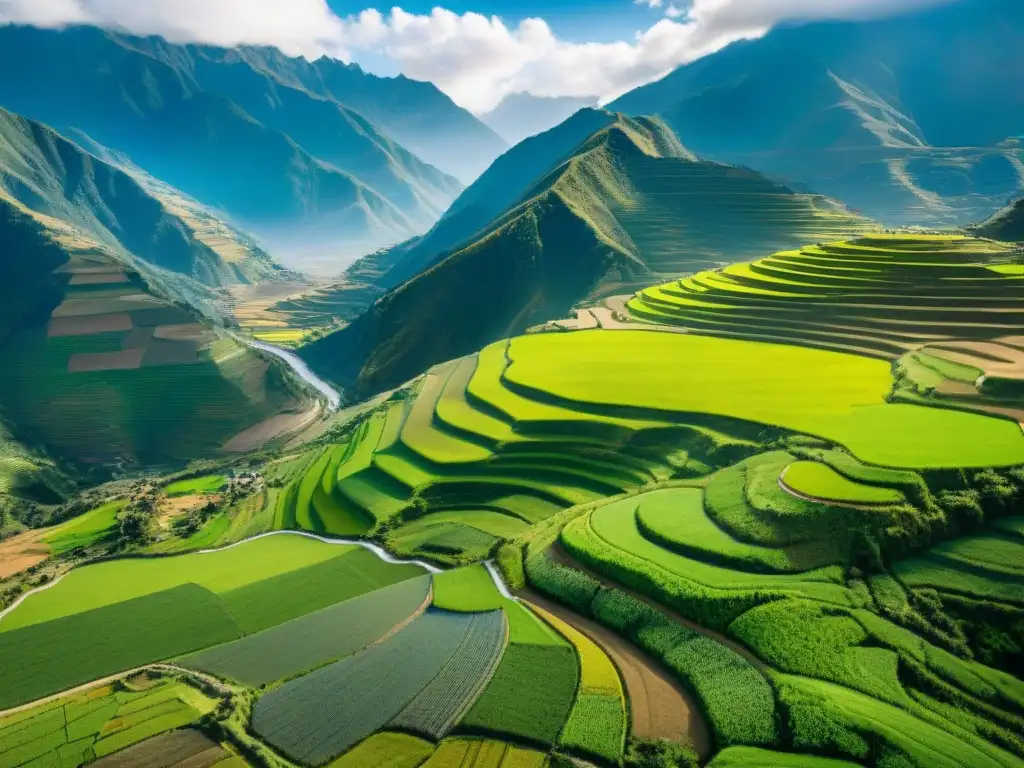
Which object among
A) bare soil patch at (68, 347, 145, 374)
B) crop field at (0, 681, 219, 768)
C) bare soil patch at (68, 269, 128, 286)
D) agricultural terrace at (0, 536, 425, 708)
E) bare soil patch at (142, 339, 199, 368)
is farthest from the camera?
bare soil patch at (68, 269, 128, 286)

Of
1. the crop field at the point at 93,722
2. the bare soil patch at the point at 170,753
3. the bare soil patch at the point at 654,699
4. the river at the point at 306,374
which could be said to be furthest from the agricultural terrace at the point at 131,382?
the bare soil patch at the point at 654,699

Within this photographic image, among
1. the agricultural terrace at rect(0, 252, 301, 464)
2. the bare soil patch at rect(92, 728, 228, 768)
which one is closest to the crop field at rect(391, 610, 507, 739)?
the bare soil patch at rect(92, 728, 228, 768)

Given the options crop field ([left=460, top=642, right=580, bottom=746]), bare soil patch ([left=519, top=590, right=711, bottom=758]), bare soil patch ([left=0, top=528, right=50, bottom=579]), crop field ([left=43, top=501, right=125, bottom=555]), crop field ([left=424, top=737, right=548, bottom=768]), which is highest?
bare soil patch ([left=519, top=590, right=711, bottom=758])

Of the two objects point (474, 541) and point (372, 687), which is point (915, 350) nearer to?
point (474, 541)

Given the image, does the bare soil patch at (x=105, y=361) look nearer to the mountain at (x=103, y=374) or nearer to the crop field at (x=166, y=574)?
the mountain at (x=103, y=374)

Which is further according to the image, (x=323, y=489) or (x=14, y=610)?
(x=323, y=489)

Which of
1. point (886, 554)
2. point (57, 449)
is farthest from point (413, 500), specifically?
point (57, 449)

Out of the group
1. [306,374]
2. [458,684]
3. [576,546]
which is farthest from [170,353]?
[458,684]

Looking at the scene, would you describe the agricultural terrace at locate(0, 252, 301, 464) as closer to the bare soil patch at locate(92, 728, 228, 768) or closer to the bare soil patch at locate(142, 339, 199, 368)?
the bare soil patch at locate(142, 339, 199, 368)
